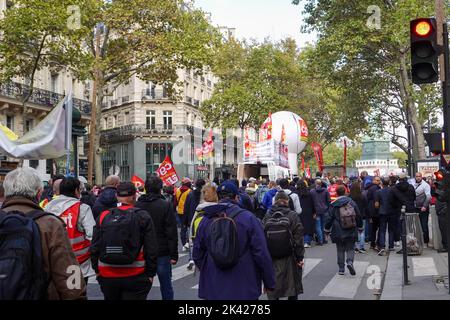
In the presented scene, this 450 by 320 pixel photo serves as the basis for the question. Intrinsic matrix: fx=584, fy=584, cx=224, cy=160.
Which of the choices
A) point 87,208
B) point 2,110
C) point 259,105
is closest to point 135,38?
point 2,110

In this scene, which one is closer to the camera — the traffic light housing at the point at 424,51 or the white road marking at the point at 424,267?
the traffic light housing at the point at 424,51

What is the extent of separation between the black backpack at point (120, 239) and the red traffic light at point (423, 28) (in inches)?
182

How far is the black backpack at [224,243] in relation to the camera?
16.0ft

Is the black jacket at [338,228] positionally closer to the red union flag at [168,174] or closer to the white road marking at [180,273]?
the white road marking at [180,273]

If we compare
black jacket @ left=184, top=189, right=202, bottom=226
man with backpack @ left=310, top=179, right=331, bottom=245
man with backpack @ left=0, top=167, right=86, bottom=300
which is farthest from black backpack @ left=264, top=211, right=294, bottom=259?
man with backpack @ left=310, top=179, right=331, bottom=245

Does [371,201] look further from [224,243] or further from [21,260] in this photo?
[21,260]

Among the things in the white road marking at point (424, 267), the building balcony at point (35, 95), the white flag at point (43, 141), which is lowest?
the white road marking at point (424, 267)

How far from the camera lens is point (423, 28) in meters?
7.64

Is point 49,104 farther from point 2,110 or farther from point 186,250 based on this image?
point 186,250

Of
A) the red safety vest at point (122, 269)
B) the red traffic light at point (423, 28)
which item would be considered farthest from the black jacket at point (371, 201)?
the red safety vest at point (122, 269)

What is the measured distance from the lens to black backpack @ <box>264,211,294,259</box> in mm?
6387

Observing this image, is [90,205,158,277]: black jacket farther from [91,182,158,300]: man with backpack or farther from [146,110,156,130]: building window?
[146,110,156,130]: building window

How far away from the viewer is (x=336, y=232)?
→ 407 inches

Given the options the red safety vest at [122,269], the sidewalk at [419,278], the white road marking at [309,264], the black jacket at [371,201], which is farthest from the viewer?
the black jacket at [371,201]
